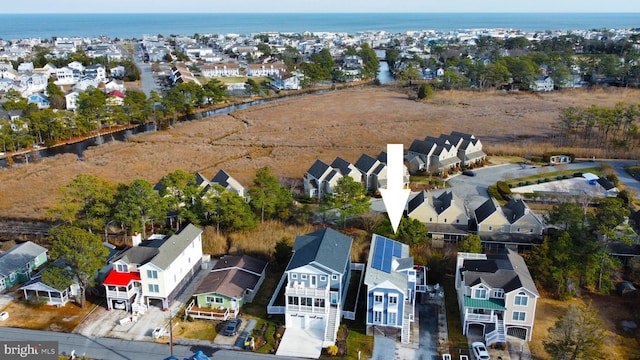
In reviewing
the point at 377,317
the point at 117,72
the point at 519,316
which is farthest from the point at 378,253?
the point at 117,72

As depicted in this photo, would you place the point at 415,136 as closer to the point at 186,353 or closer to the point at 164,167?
the point at 164,167

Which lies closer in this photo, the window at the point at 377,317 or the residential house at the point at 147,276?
the window at the point at 377,317

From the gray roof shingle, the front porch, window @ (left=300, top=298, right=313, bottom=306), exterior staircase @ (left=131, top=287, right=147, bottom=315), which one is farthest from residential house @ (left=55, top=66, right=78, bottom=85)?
window @ (left=300, top=298, right=313, bottom=306)

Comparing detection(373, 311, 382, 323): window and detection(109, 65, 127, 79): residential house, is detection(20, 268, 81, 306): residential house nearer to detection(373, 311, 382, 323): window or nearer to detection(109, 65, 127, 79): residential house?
detection(373, 311, 382, 323): window

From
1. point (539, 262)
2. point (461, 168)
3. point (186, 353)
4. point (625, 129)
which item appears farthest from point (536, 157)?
point (186, 353)

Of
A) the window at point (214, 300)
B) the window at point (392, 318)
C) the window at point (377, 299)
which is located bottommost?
the window at point (214, 300)

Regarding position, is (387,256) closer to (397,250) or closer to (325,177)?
(397,250)

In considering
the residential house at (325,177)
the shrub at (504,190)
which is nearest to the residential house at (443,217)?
the residential house at (325,177)

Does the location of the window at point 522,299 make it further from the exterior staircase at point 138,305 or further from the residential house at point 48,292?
the residential house at point 48,292
